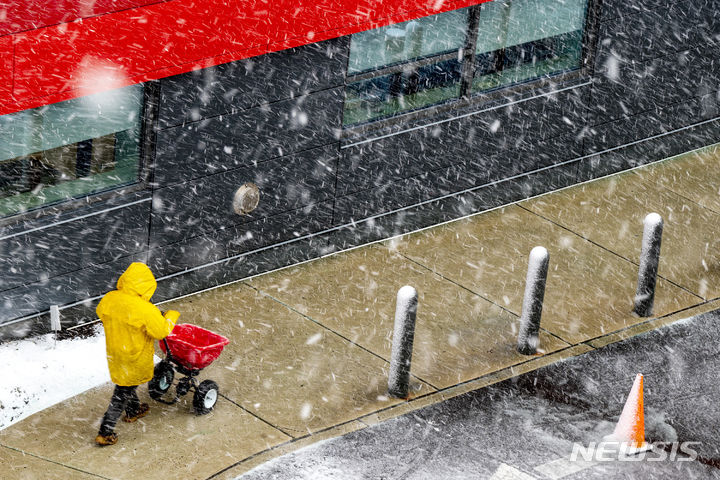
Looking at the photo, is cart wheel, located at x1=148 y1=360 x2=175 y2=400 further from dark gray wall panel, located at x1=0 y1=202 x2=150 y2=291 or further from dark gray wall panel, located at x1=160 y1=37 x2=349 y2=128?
dark gray wall panel, located at x1=160 y1=37 x2=349 y2=128

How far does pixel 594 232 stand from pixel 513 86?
184 cm

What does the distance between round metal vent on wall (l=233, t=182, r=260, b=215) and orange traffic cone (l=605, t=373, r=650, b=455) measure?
417 cm

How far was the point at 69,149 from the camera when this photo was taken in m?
11.9

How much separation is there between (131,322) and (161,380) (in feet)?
3.47

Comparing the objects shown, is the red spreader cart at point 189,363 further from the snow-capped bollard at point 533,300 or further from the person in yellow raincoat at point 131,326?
the snow-capped bollard at point 533,300

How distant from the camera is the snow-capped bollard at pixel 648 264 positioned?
492 inches

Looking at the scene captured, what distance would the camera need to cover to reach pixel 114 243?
12.3 meters

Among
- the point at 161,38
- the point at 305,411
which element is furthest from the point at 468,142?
the point at 305,411

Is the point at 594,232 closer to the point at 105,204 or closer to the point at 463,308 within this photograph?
the point at 463,308

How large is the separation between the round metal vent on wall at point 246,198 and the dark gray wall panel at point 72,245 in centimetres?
97

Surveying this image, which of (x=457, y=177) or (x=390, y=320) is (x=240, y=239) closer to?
(x=390, y=320)

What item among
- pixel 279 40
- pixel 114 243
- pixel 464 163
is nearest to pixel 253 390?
pixel 114 243

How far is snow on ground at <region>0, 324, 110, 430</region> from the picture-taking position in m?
10.9

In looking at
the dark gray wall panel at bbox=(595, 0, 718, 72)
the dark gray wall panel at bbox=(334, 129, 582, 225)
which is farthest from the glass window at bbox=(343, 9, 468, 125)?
the dark gray wall panel at bbox=(595, 0, 718, 72)
